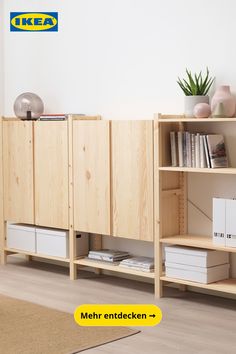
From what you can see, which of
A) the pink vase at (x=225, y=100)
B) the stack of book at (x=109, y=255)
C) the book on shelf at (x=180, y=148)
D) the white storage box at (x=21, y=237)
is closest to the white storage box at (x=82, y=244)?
the stack of book at (x=109, y=255)

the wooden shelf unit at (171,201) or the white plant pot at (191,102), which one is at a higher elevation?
the white plant pot at (191,102)

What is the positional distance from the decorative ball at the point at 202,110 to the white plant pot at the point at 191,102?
10 centimetres

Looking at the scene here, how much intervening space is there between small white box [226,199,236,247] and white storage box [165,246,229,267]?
0.19 metres

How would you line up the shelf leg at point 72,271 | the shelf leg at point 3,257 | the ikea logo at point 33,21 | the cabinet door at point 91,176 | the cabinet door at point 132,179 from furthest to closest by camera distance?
the shelf leg at point 3,257
the ikea logo at point 33,21
the shelf leg at point 72,271
the cabinet door at point 91,176
the cabinet door at point 132,179

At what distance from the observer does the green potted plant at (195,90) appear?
4.60m

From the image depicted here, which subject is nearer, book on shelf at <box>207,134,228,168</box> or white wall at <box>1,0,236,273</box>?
book on shelf at <box>207,134,228,168</box>

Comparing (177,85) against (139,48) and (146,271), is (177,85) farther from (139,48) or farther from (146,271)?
(146,271)

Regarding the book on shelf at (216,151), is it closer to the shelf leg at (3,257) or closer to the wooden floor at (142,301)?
the wooden floor at (142,301)

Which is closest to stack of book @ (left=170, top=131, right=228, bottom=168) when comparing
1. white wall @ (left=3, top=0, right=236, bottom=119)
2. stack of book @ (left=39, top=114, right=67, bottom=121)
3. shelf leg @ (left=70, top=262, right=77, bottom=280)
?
white wall @ (left=3, top=0, right=236, bottom=119)

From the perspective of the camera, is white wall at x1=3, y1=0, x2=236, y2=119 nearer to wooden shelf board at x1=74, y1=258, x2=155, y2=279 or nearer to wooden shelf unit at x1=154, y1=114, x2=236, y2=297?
wooden shelf unit at x1=154, y1=114, x2=236, y2=297

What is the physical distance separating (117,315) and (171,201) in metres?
0.93

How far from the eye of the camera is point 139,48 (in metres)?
5.15

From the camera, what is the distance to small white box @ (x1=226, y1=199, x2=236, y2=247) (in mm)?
4316

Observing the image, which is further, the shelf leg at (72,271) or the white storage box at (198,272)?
the shelf leg at (72,271)
